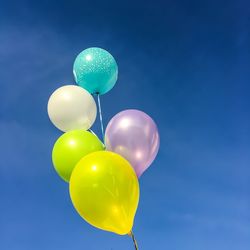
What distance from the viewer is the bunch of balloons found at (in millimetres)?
4844

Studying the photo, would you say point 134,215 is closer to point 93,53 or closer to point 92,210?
point 92,210

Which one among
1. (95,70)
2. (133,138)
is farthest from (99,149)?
(95,70)

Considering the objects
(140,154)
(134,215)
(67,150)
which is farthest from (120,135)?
(134,215)

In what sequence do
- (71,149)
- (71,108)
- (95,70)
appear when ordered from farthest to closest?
1. (95,70)
2. (71,108)
3. (71,149)

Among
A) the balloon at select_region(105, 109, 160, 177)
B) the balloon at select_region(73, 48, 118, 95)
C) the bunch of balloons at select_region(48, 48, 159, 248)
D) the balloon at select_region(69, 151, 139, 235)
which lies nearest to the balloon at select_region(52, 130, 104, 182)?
the bunch of balloons at select_region(48, 48, 159, 248)

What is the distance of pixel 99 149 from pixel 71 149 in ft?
1.29

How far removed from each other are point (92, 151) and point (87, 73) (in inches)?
54.1

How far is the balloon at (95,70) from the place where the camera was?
637cm

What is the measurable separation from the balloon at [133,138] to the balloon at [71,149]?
25cm

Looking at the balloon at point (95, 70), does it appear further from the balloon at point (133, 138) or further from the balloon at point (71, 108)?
the balloon at point (133, 138)

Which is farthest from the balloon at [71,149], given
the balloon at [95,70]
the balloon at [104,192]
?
the balloon at [95,70]

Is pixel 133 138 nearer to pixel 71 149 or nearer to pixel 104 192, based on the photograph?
pixel 71 149

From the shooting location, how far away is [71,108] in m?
6.07

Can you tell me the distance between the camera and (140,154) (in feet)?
18.6
